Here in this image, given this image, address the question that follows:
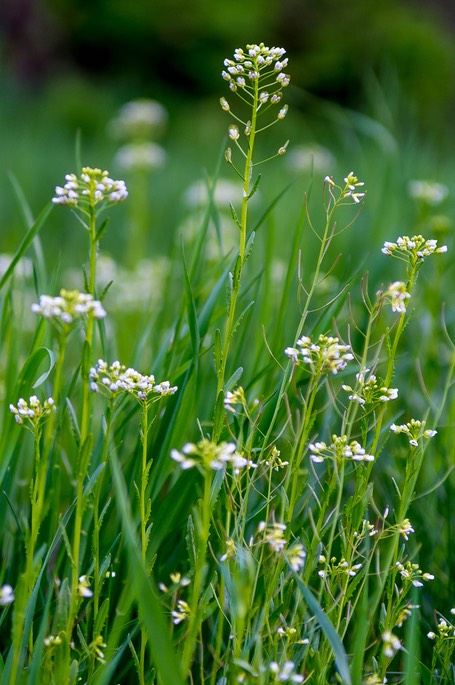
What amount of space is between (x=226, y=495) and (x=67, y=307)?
0.40m

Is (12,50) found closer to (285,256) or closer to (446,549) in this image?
(285,256)

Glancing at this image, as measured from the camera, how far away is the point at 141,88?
12.6 m

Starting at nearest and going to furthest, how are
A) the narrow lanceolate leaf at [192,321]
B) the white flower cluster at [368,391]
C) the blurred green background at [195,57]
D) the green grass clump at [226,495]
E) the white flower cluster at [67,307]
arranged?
the white flower cluster at [67,307], the green grass clump at [226,495], the white flower cluster at [368,391], the narrow lanceolate leaf at [192,321], the blurred green background at [195,57]

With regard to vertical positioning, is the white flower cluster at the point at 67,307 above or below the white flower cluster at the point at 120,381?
above

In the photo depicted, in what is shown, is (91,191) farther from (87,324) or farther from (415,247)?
(415,247)

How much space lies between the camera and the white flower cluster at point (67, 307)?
787mm

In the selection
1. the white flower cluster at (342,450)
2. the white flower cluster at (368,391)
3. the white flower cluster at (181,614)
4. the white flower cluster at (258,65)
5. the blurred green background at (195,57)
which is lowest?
the white flower cluster at (181,614)

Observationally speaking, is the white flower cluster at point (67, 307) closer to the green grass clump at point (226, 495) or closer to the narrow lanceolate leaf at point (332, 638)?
the green grass clump at point (226, 495)

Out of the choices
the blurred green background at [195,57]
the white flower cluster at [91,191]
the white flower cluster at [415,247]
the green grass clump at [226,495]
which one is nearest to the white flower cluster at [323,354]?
the green grass clump at [226,495]

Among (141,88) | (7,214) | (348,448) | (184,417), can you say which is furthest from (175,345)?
(141,88)

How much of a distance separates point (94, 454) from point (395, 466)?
633mm

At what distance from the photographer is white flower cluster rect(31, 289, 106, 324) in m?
0.79

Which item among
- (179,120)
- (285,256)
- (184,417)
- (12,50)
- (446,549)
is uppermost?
(12,50)

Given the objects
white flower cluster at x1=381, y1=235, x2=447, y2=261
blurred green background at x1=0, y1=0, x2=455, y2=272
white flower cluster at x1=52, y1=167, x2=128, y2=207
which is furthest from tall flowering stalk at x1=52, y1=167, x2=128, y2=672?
blurred green background at x1=0, y1=0, x2=455, y2=272
